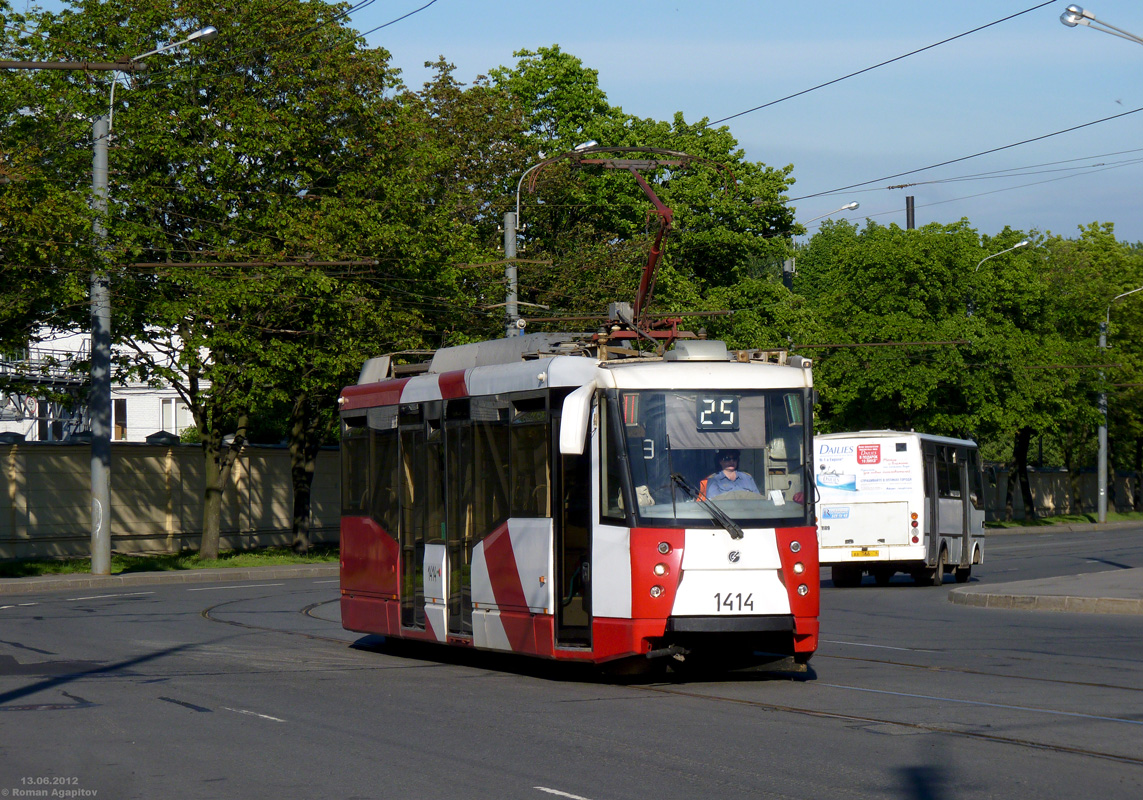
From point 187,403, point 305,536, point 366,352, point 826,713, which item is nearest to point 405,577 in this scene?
point 826,713

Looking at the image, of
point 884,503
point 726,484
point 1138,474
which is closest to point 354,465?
point 726,484

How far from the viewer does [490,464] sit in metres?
13.1

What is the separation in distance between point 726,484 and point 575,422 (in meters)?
1.44

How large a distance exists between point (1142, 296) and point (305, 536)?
43.7m

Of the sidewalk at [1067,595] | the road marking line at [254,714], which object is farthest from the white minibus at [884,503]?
the road marking line at [254,714]

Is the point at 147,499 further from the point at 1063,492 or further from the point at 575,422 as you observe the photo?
the point at 1063,492

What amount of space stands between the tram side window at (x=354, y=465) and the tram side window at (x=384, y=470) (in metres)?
0.20

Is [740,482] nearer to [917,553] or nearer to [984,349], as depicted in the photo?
[917,553]

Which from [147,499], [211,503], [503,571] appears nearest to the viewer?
[503,571]

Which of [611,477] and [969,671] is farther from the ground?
[611,477]

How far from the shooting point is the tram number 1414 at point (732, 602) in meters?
11.3

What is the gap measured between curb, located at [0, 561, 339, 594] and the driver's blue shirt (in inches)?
738

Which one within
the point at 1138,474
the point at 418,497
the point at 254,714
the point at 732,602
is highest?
the point at 418,497

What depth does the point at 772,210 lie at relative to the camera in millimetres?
48500
